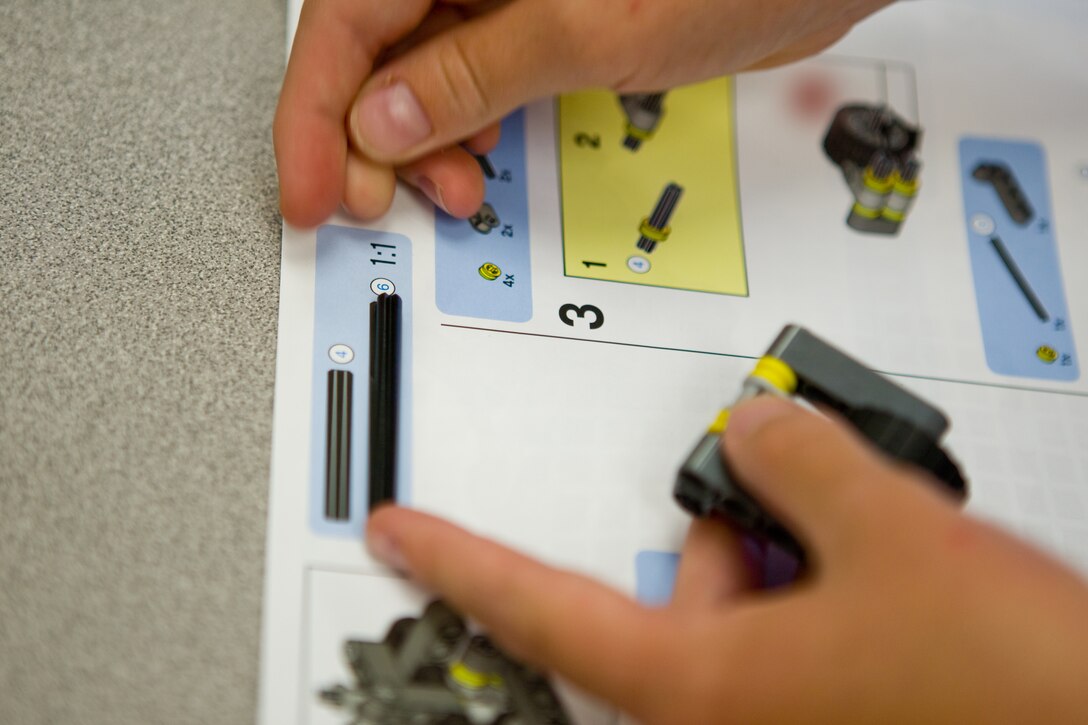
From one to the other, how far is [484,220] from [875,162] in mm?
265

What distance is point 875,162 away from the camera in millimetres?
674

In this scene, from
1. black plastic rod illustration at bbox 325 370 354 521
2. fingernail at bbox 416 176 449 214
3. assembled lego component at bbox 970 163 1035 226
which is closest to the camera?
black plastic rod illustration at bbox 325 370 354 521

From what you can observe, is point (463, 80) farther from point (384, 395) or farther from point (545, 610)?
point (545, 610)

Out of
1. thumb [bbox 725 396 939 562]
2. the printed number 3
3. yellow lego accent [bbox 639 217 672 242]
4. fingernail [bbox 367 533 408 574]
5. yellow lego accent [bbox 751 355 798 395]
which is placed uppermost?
yellow lego accent [bbox 639 217 672 242]

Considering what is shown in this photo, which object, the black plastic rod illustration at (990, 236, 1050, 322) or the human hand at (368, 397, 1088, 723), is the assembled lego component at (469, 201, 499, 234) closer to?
the human hand at (368, 397, 1088, 723)

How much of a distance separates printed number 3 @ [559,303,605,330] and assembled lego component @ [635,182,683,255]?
0.06 metres

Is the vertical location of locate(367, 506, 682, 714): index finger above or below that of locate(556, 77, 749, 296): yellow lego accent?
below

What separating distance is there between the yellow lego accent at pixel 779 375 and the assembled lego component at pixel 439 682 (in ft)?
0.58

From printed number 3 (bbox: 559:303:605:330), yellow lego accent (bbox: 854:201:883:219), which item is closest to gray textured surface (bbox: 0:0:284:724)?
printed number 3 (bbox: 559:303:605:330)

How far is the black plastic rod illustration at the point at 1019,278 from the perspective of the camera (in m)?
0.66

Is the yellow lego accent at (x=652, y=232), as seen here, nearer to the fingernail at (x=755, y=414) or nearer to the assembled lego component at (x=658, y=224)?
the assembled lego component at (x=658, y=224)

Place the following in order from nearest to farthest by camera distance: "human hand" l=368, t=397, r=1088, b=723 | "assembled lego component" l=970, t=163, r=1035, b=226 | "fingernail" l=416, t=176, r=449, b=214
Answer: "human hand" l=368, t=397, r=1088, b=723
"fingernail" l=416, t=176, r=449, b=214
"assembled lego component" l=970, t=163, r=1035, b=226

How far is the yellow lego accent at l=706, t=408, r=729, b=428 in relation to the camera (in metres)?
0.50

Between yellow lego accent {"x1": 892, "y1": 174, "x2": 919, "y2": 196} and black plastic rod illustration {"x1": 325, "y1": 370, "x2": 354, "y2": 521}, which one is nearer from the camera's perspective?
black plastic rod illustration {"x1": 325, "y1": 370, "x2": 354, "y2": 521}
